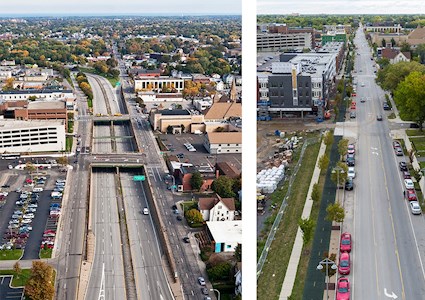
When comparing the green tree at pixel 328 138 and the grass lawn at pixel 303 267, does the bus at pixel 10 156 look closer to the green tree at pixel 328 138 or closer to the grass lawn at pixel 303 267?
the green tree at pixel 328 138

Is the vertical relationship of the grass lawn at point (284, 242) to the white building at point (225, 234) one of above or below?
above

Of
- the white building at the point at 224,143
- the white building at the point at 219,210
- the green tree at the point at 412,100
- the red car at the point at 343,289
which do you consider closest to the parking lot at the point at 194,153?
the white building at the point at 224,143

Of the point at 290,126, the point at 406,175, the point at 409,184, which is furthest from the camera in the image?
the point at 290,126

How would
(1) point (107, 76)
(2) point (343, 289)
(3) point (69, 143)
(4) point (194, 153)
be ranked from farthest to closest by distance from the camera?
(1) point (107, 76)
(3) point (69, 143)
(4) point (194, 153)
(2) point (343, 289)

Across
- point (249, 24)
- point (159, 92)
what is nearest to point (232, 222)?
point (249, 24)

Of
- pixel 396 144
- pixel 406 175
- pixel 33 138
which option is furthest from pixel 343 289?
pixel 33 138

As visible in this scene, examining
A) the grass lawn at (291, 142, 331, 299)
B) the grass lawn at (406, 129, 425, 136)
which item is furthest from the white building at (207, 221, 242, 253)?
the grass lawn at (406, 129, 425, 136)

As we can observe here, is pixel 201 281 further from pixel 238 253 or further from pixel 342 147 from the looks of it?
pixel 342 147

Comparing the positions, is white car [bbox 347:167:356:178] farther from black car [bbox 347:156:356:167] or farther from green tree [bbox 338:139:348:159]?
green tree [bbox 338:139:348:159]
